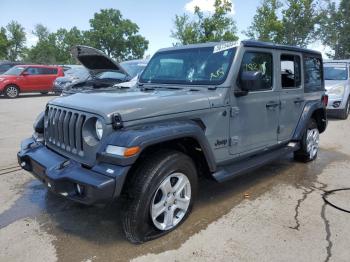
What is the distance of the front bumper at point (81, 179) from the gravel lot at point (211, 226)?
0.58m

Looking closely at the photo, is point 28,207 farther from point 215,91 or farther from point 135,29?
point 135,29

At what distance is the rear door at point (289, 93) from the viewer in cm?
488

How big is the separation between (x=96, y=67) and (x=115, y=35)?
5247 cm

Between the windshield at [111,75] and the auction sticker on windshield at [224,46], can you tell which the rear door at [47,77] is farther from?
the auction sticker on windshield at [224,46]

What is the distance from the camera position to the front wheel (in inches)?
226

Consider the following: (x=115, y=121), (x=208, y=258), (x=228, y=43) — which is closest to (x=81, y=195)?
(x=115, y=121)

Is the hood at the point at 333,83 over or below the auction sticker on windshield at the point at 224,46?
below

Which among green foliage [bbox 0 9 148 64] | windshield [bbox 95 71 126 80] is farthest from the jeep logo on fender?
green foliage [bbox 0 9 148 64]

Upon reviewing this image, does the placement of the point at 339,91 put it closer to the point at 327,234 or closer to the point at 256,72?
the point at 256,72

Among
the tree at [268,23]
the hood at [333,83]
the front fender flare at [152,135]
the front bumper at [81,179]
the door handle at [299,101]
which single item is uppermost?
the tree at [268,23]

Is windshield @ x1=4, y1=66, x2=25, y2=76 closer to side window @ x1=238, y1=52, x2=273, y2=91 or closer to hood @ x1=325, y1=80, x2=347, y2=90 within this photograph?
hood @ x1=325, y1=80, x2=347, y2=90

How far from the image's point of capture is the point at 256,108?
430 cm

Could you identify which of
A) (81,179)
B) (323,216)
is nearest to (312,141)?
(323,216)

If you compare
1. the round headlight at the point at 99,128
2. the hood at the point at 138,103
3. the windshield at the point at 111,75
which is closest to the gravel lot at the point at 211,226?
the round headlight at the point at 99,128
